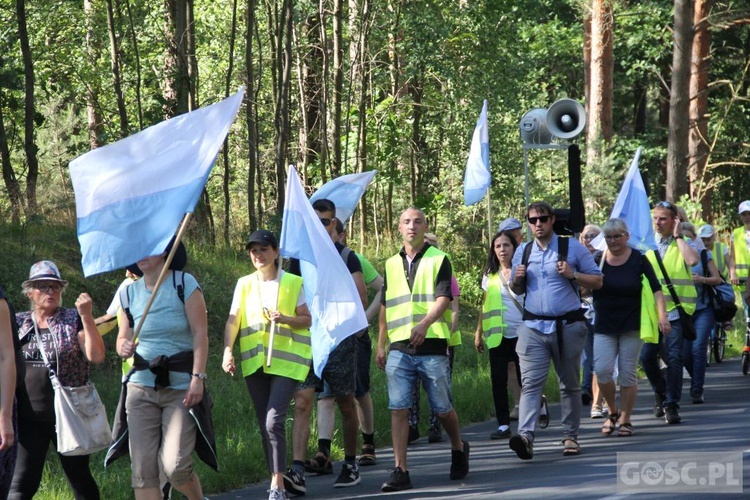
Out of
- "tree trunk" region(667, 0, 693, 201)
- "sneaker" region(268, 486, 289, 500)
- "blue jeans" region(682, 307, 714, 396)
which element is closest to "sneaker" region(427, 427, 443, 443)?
"blue jeans" region(682, 307, 714, 396)

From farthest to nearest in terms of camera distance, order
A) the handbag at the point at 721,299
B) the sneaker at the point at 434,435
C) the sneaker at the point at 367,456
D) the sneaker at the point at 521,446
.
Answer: the handbag at the point at 721,299 < the sneaker at the point at 434,435 < the sneaker at the point at 367,456 < the sneaker at the point at 521,446

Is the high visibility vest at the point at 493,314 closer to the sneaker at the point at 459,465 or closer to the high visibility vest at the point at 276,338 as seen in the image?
the sneaker at the point at 459,465

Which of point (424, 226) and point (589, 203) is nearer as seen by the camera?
point (424, 226)

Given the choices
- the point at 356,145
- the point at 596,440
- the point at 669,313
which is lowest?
the point at 596,440

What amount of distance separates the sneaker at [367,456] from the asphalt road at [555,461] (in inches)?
3.7

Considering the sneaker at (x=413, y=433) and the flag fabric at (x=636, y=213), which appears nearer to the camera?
the sneaker at (x=413, y=433)

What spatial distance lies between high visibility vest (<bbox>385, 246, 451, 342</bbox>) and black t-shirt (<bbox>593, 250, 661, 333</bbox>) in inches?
101

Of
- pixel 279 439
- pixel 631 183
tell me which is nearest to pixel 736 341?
pixel 631 183

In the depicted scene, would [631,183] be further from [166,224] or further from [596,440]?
[166,224]

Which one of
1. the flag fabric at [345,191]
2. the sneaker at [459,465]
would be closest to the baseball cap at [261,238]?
the sneaker at [459,465]

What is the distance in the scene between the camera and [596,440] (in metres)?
11.4

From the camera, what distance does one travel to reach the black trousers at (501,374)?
39.1ft

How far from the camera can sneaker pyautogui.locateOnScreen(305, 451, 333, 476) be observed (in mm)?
Result: 10189

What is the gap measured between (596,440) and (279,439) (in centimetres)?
394
